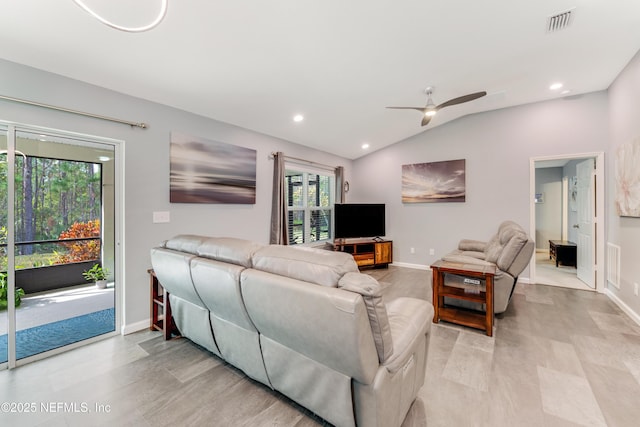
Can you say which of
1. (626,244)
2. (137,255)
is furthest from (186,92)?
(626,244)

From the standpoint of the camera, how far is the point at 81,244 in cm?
276

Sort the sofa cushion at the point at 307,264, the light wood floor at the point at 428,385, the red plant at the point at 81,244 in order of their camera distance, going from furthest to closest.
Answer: the red plant at the point at 81,244, the light wood floor at the point at 428,385, the sofa cushion at the point at 307,264

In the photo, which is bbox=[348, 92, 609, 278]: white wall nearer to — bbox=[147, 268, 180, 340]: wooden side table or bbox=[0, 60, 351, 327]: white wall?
bbox=[0, 60, 351, 327]: white wall

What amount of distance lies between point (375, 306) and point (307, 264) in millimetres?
402

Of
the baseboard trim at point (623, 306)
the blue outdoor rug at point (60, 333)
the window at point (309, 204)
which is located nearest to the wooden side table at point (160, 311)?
the blue outdoor rug at point (60, 333)

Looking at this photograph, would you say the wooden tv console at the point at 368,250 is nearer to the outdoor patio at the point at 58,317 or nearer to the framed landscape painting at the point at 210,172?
the framed landscape painting at the point at 210,172

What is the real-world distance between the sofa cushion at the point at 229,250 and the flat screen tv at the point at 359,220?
11.6ft

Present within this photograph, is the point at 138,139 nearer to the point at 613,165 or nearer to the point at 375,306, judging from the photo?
the point at 375,306

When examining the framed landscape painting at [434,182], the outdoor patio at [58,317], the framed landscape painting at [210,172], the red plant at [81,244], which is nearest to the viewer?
the outdoor patio at [58,317]

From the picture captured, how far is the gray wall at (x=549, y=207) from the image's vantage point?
22.8ft

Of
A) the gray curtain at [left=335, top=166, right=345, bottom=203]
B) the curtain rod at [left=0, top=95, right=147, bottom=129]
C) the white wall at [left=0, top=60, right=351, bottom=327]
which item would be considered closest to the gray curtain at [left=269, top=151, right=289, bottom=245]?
the white wall at [left=0, top=60, right=351, bottom=327]

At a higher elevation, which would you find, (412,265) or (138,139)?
(138,139)

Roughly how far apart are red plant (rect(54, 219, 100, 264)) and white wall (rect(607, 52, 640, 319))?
19.3 ft

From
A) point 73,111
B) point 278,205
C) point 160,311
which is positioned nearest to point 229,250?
point 160,311
